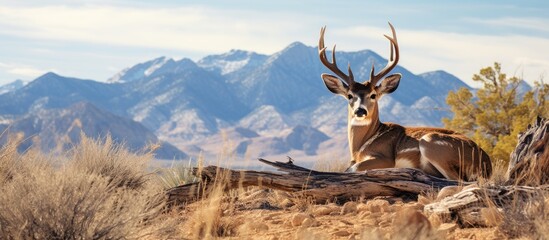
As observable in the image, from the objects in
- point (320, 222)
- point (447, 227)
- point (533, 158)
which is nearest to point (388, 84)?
point (533, 158)

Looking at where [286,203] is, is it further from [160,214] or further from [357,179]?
[160,214]

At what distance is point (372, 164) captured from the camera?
12.6m

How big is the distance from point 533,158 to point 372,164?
3.20 metres

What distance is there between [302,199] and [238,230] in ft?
6.61

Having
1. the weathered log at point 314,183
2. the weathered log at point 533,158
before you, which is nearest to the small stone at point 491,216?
the weathered log at point 533,158

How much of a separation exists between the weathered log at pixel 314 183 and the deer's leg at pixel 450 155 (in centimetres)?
111

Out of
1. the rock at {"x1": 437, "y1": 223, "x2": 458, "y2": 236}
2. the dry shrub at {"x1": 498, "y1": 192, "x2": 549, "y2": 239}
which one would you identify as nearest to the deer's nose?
the rock at {"x1": 437, "y1": 223, "x2": 458, "y2": 236}

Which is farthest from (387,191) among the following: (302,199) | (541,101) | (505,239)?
(541,101)

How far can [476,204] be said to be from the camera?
320 inches

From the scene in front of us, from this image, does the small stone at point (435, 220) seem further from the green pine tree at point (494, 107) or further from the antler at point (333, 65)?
the green pine tree at point (494, 107)

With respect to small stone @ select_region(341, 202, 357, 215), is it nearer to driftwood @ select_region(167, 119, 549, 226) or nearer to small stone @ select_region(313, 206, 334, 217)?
small stone @ select_region(313, 206, 334, 217)

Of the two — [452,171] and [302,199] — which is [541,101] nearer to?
[452,171]

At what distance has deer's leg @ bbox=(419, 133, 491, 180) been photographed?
12.1 metres

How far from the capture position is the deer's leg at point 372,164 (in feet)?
41.0
